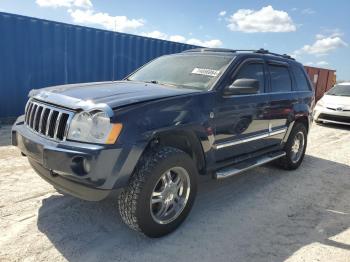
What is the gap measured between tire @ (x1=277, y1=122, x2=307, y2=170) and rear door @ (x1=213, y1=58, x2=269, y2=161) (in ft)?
3.31

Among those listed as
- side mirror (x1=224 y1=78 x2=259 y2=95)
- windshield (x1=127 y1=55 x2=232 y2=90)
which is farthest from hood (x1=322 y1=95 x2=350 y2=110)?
side mirror (x1=224 y1=78 x2=259 y2=95)

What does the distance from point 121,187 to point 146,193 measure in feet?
0.86

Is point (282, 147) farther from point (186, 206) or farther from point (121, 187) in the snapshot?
point (121, 187)

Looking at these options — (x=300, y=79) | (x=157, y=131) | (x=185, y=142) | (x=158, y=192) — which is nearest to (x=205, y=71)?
(x=185, y=142)

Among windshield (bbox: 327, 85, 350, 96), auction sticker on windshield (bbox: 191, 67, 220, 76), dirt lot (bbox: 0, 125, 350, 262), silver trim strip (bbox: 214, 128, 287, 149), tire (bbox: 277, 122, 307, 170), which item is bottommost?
dirt lot (bbox: 0, 125, 350, 262)

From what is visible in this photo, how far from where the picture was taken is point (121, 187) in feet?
9.36

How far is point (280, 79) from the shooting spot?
5184 mm

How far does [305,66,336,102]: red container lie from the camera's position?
18250 millimetres

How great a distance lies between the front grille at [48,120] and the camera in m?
2.96

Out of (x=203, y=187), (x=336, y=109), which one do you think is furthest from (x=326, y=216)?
(x=336, y=109)

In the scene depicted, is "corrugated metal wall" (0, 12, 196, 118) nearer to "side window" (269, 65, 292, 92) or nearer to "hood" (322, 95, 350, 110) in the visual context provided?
"side window" (269, 65, 292, 92)

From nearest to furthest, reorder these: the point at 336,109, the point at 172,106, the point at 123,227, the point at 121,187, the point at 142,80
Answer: the point at 121,187, the point at 172,106, the point at 123,227, the point at 142,80, the point at 336,109

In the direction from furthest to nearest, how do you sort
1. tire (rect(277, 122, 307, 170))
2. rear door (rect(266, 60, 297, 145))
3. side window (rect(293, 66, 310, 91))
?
side window (rect(293, 66, 310, 91))
tire (rect(277, 122, 307, 170))
rear door (rect(266, 60, 297, 145))

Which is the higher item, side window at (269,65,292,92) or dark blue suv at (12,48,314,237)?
side window at (269,65,292,92)
